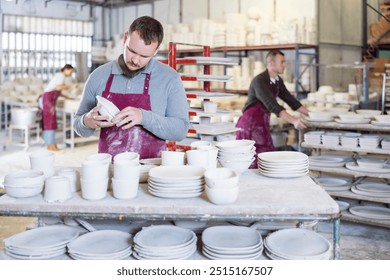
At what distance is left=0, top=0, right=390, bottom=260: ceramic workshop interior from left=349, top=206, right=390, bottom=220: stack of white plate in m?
0.01

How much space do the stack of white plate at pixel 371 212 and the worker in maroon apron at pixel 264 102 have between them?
133 centimetres

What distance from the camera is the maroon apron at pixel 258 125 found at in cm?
542

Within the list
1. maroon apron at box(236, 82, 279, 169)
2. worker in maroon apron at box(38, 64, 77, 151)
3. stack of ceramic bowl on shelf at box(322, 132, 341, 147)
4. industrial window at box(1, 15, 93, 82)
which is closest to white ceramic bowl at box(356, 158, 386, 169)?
stack of ceramic bowl on shelf at box(322, 132, 341, 147)

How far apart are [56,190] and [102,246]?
34cm

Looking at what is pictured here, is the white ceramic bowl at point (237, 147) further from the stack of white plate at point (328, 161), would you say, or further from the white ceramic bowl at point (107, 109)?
the stack of white plate at point (328, 161)

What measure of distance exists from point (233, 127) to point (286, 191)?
3.23m

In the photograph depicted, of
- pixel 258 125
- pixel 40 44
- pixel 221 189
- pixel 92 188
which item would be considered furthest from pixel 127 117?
pixel 40 44

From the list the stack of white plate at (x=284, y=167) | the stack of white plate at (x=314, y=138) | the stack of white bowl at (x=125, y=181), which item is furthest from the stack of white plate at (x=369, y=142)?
the stack of white bowl at (x=125, y=181)

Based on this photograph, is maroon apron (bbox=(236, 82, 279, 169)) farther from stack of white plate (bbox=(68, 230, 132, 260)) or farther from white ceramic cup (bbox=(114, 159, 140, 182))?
white ceramic cup (bbox=(114, 159, 140, 182))

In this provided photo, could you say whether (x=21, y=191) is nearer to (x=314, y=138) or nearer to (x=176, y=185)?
(x=176, y=185)

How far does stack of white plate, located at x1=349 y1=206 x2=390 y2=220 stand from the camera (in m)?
4.07

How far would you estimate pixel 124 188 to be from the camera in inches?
77.1

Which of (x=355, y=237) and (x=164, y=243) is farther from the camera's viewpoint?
(x=355, y=237)
